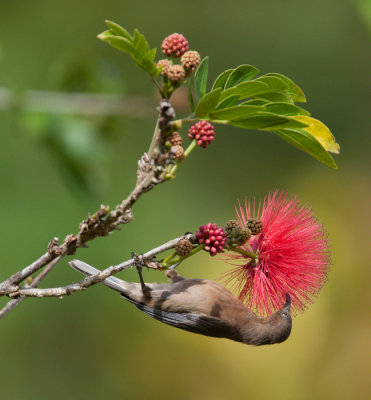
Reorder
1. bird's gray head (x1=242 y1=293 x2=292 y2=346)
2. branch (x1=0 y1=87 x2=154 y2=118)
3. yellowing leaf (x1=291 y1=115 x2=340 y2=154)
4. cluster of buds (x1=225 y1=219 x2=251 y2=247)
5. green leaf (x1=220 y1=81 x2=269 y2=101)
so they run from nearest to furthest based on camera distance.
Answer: green leaf (x1=220 y1=81 x2=269 y2=101) → yellowing leaf (x1=291 y1=115 x2=340 y2=154) → cluster of buds (x1=225 y1=219 x2=251 y2=247) → branch (x1=0 y1=87 x2=154 y2=118) → bird's gray head (x1=242 y1=293 x2=292 y2=346)

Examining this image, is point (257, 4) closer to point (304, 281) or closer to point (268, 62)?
point (268, 62)

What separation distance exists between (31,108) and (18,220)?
3.85 meters

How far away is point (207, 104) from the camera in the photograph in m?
2.13

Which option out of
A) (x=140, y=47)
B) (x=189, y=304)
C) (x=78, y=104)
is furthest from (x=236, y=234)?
(x=78, y=104)

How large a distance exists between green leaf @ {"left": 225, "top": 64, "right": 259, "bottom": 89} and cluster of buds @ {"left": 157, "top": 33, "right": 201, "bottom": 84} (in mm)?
157

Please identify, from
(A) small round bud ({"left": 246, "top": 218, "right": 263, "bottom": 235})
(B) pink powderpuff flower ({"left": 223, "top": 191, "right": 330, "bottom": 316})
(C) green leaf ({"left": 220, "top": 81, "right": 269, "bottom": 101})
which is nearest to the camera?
(C) green leaf ({"left": 220, "top": 81, "right": 269, "bottom": 101})

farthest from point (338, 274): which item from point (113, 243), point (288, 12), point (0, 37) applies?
point (0, 37)

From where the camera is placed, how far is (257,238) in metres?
2.79

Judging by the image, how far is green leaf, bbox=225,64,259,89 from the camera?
221 cm

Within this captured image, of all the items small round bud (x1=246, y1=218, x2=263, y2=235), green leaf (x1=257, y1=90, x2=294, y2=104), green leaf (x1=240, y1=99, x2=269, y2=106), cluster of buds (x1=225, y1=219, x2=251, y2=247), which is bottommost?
cluster of buds (x1=225, y1=219, x2=251, y2=247)

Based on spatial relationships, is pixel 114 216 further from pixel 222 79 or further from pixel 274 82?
pixel 274 82

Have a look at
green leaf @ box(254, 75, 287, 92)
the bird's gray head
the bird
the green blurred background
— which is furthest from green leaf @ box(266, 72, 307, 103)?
the green blurred background

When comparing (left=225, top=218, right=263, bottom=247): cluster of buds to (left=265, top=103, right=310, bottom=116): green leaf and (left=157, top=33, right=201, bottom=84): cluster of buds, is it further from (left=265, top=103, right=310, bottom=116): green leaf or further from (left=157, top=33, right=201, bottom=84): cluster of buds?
(left=157, top=33, right=201, bottom=84): cluster of buds

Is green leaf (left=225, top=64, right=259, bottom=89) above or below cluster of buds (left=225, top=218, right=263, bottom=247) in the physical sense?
above
